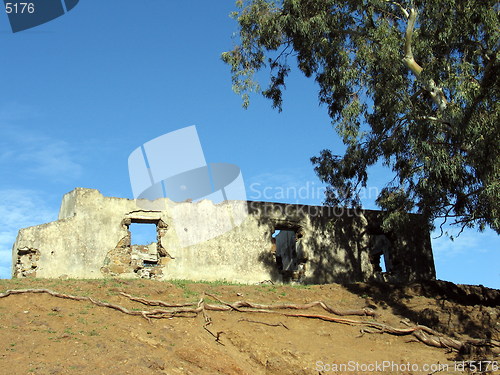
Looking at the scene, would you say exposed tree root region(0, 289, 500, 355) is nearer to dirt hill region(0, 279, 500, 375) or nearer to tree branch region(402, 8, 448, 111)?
dirt hill region(0, 279, 500, 375)

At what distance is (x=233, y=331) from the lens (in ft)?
45.2

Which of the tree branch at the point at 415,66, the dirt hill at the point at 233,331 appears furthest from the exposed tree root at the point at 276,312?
the tree branch at the point at 415,66

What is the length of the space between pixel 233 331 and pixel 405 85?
30.6 feet

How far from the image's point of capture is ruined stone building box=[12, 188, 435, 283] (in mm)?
18406

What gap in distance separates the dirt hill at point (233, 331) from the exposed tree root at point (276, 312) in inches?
1.1

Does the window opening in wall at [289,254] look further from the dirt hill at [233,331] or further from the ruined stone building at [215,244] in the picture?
the dirt hill at [233,331]

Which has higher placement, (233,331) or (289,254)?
(289,254)

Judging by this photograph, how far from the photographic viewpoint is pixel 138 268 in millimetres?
19109

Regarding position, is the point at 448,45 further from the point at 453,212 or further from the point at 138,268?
the point at 138,268

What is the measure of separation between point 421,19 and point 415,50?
948 mm

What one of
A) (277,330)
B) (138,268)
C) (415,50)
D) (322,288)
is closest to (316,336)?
(277,330)

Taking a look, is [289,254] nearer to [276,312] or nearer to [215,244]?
[215,244]

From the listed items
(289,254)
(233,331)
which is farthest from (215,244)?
(233,331)

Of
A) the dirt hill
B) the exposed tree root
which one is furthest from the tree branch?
the exposed tree root
